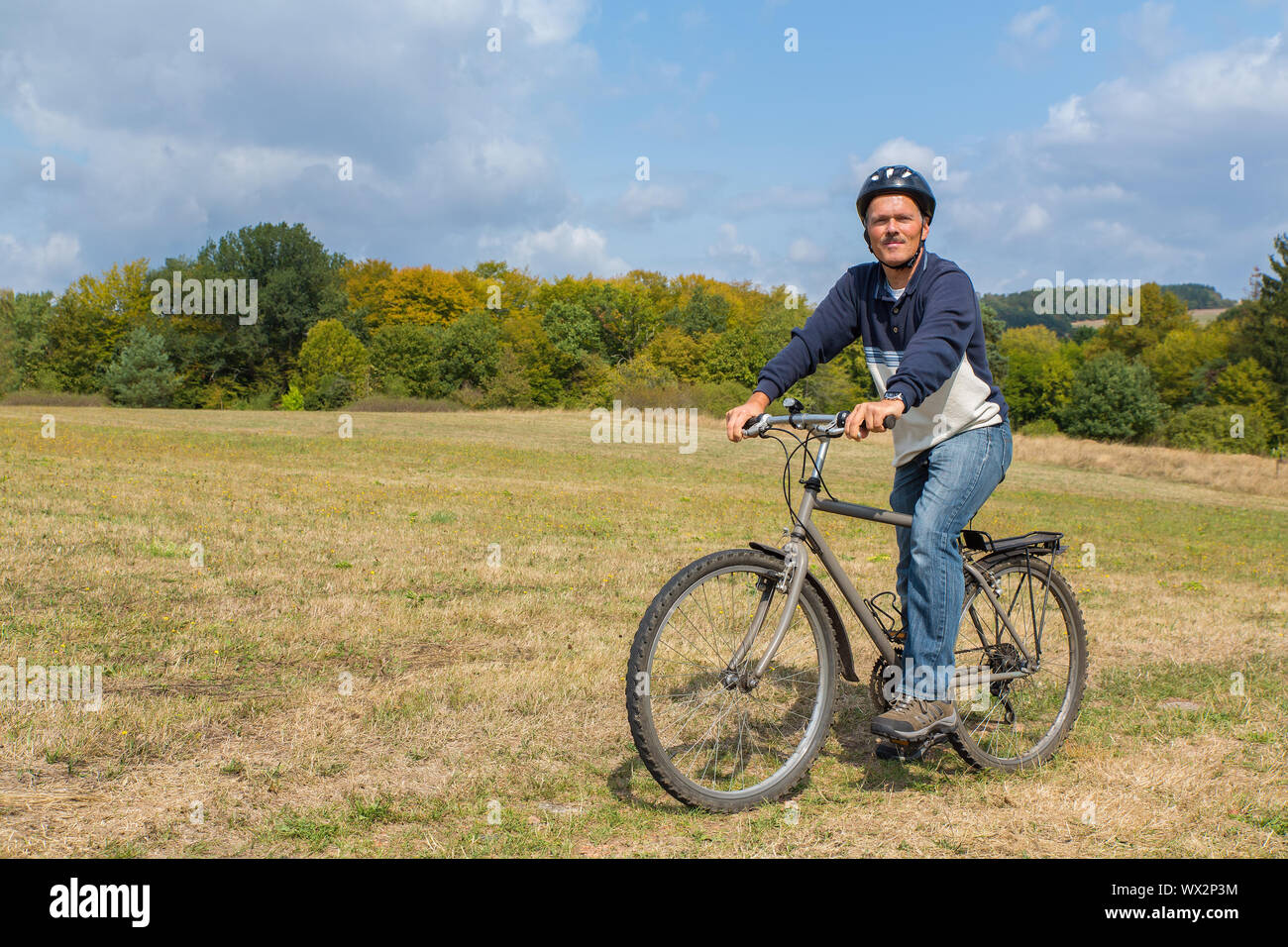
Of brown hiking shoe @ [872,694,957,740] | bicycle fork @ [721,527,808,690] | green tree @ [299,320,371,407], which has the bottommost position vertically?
brown hiking shoe @ [872,694,957,740]

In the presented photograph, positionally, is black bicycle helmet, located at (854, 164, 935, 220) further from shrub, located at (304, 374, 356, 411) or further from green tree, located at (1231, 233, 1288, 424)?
green tree, located at (1231, 233, 1288, 424)

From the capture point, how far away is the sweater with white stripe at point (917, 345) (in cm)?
360

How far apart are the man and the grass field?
56 cm

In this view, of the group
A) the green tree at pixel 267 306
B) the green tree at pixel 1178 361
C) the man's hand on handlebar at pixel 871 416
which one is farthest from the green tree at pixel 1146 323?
the man's hand on handlebar at pixel 871 416

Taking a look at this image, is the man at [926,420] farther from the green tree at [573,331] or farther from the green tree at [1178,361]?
the green tree at [1178,361]

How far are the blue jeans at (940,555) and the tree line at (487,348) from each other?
51647 mm

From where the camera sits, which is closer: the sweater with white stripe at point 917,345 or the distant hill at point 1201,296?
the sweater with white stripe at point 917,345

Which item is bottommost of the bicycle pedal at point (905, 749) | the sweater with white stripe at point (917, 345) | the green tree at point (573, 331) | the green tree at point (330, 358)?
the bicycle pedal at point (905, 749)

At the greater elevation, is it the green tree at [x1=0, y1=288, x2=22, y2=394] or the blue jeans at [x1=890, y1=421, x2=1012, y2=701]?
the green tree at [x1=0, y1=288, x2=22, y2=394]

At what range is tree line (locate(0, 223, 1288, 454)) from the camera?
67125 millimetres

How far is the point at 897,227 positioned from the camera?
12.6 ft

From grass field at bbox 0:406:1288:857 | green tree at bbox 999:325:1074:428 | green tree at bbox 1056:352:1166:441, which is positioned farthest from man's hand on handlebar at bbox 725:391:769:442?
green tree at bbox 999:325:1074:428
